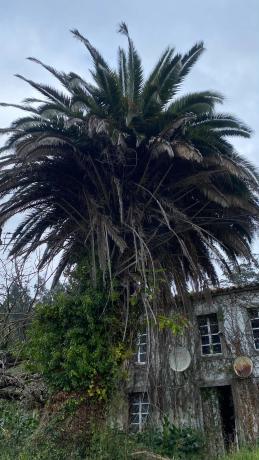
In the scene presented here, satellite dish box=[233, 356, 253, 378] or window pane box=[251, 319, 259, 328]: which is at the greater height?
window pane box=[251, 319, 259, 328]

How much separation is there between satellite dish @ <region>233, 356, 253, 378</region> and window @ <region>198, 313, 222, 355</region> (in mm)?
1065

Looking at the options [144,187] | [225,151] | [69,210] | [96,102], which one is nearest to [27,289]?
[69,210]

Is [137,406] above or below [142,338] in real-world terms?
below

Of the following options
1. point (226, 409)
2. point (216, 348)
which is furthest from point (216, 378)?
point (226, 409)

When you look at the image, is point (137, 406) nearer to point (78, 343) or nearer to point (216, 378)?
point (216, 378)

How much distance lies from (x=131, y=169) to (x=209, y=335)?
8.21 m

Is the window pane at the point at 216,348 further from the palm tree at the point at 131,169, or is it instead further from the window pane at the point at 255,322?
the palm tree at the point at 131,169

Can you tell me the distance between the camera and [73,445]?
704cm

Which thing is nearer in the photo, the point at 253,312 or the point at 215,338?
the point at 253,312

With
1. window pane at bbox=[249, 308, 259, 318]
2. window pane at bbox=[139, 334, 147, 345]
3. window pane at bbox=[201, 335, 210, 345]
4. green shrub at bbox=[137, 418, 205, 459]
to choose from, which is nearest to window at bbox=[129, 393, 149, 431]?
green shrub at bbox=[137, 418, 205, 459]

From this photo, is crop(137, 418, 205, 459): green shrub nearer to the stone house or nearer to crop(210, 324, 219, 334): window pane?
the stone house

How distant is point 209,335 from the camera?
48.9 ft

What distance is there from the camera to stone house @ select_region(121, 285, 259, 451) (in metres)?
13.3

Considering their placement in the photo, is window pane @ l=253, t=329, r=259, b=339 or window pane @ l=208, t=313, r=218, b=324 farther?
window pane @ l=208, t=313, r=218, b=324
